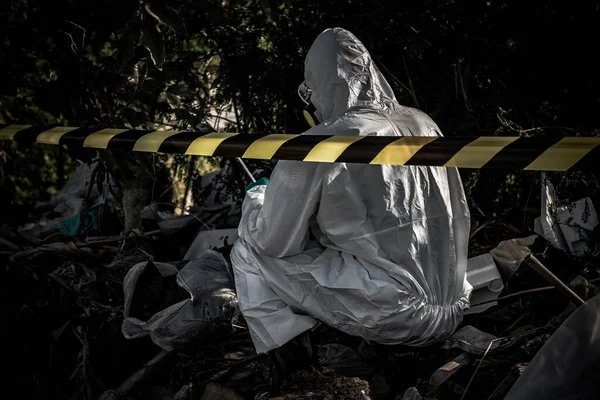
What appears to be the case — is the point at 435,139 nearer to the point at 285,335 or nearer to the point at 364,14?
the point at 285,335

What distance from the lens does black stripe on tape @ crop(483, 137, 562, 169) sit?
1848 millimetres

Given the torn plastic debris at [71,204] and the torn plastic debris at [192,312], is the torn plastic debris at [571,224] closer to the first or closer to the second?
the torn plastic debris at [192,312]

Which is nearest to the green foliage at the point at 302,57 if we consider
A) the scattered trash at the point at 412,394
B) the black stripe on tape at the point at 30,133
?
the black stripe on tape at the point at 30,133

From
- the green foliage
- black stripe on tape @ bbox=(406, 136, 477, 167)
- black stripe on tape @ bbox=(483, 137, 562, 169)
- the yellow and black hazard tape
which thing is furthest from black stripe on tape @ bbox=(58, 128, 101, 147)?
black stripe on tape @ bbox=(483, 137, 562, 169)

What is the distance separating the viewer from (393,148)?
6.84ft

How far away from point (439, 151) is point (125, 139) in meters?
1.38

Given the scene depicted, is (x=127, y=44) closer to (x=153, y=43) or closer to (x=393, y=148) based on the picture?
(x=153, y=43)

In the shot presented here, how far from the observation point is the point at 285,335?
2678mm

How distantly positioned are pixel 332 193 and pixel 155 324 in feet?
3.44

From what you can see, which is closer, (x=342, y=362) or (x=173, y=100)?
(x=342, y=362)

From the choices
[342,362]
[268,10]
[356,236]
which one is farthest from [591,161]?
[268,10]

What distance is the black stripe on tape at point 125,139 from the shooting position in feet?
9.30

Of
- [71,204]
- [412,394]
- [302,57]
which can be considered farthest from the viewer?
[71,204]

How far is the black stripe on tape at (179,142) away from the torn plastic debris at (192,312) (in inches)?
28.8
